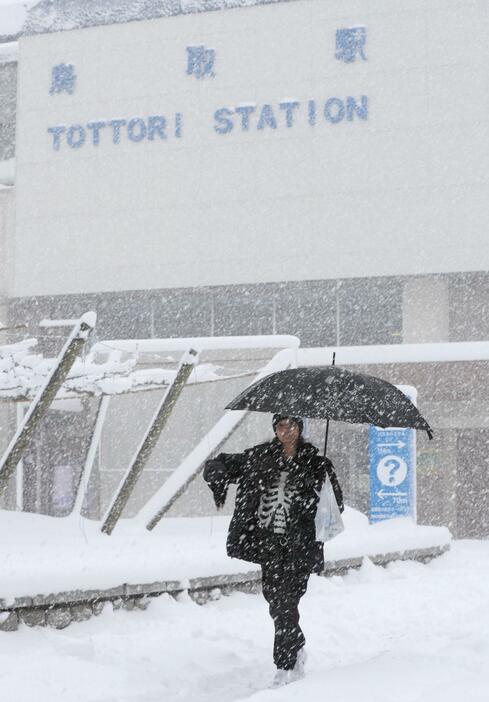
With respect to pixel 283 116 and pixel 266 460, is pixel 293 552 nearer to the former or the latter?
pixel 266 460

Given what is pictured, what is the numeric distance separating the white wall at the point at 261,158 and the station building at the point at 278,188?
0.06 metres

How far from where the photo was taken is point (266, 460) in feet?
22.6

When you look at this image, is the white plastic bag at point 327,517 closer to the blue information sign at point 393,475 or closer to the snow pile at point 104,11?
the blue information sign at point 393,475

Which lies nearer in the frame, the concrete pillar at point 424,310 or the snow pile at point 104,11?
the concrete pillar at point 424,310

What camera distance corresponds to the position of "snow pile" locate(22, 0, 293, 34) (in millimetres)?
33500

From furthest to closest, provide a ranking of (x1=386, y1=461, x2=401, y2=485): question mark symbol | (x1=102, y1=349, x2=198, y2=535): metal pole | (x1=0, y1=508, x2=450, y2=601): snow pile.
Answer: (x1=386, y1=461, x2=401, y2=485): question mark symbol < (x1=102, y1=349, x2=198, y2=535): metal pole < (x1=0, y1=508, x2=450, y2=601): snow pile

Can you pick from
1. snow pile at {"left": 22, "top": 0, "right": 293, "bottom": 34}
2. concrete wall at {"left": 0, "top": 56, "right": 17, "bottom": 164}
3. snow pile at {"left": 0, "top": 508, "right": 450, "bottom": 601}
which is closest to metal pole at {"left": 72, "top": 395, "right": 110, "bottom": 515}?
snow pile at {"left": 0, "top": 508, "right": 450, "bottom": 601}

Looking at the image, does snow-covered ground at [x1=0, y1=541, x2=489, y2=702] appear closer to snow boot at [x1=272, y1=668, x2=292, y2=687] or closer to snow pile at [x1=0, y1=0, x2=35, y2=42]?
snow boot at [x1=272, y1=668, x2=292, y2=687]

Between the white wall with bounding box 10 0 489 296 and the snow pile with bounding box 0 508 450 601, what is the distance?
13823 millimetres

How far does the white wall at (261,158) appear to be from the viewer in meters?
30.4

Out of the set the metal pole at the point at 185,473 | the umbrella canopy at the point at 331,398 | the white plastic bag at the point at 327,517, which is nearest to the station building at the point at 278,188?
the metal pole at the point at 185,473

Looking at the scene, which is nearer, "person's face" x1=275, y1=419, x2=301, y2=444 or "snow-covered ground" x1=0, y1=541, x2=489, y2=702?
"snow-covered ground" x1=0, y1=541, x2=489, y2=702

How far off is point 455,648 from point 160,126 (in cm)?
2708

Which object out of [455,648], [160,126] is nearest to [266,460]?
[455,648]
